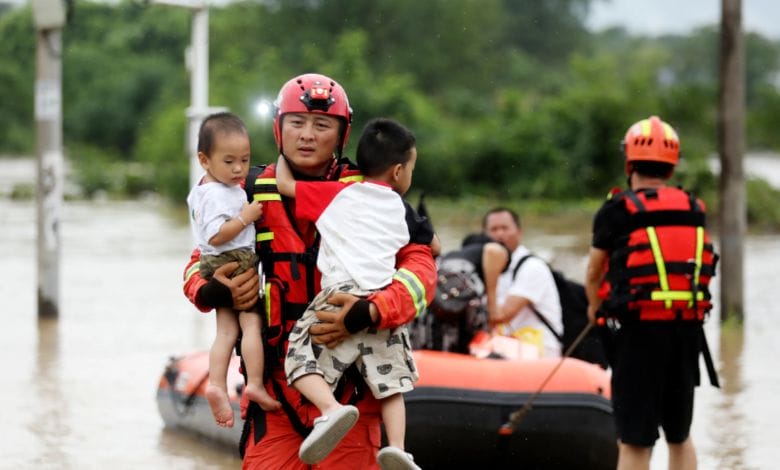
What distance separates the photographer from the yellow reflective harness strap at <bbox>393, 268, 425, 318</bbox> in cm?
451

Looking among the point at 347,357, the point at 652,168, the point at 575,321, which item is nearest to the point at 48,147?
the point at 575,321

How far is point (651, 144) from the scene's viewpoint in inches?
252

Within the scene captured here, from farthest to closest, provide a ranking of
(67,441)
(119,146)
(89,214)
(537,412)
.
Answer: (119,146), (89,214), (67,441), (537,412)

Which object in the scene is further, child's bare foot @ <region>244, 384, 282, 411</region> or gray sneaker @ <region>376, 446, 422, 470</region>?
child's bare foot @ <region>244, 384, 282, 411</region>

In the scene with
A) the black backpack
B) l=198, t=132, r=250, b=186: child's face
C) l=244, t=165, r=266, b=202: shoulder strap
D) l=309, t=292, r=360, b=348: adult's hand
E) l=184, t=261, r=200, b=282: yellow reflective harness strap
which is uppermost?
l=198, t=132, r=250, b=186: child's face

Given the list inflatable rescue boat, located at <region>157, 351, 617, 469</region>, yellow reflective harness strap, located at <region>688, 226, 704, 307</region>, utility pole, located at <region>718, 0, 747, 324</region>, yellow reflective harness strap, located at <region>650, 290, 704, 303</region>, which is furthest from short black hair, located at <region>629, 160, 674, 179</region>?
utility pole, located at <region>718, 0, 747, 324</region>

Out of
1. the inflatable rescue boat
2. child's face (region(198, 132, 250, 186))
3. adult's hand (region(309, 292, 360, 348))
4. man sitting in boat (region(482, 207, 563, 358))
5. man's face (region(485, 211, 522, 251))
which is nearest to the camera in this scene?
adult's hand (region(309, 292, 360, 348))

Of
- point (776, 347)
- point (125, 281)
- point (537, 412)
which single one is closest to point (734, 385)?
point (776, 347)

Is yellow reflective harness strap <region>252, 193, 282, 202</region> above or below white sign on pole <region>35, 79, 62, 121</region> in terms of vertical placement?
below

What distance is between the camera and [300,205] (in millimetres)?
4547

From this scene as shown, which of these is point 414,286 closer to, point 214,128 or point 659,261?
point 214,128

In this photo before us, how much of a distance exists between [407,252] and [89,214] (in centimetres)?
3381

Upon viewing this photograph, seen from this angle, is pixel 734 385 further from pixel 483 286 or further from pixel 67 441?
pixel 67 441

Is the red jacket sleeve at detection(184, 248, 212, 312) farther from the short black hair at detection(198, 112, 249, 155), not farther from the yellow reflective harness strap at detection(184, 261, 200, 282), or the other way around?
the short black hair at detection(198, 112, 249, 155)
